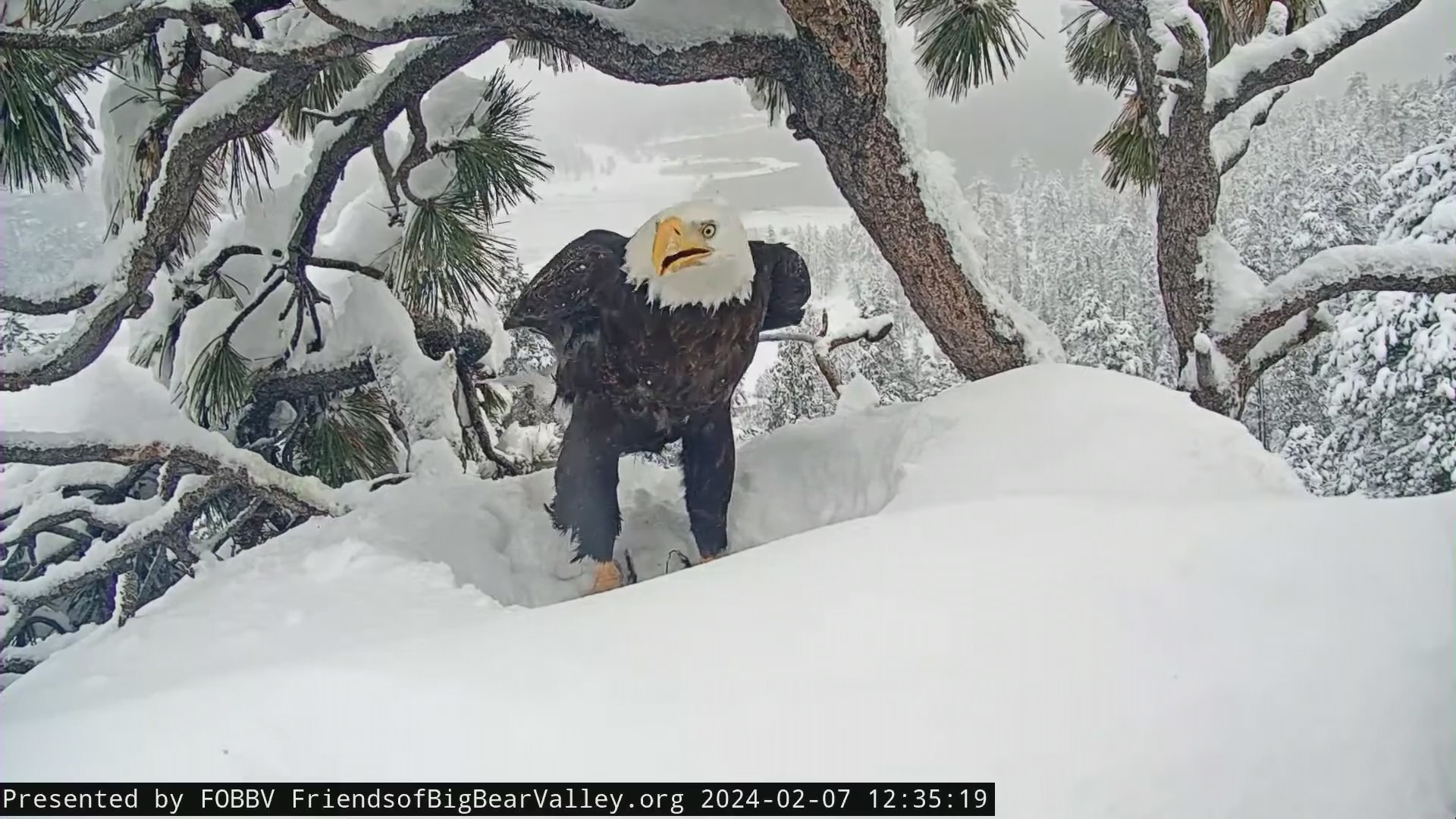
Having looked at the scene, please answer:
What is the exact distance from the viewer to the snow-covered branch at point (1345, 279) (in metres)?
1.75

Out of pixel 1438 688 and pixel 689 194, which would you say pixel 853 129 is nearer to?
pixel 689 194

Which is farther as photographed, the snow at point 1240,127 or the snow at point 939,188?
the snow at point 1240,127

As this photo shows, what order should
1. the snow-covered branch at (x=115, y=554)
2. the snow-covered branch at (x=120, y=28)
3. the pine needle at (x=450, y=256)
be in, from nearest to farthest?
1. the snow-covered branch at (x=120, y=28)
2. the snow-covered branch at (x=115, y=554)
3. the pine needle at (x=450, y=256)

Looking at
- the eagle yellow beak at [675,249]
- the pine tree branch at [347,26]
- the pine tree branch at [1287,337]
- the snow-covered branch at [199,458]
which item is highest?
the pine tree branch at [347,26]

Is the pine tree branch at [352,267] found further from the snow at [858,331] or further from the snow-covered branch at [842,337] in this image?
the snow at [858,331]

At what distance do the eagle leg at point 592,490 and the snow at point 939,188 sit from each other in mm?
821

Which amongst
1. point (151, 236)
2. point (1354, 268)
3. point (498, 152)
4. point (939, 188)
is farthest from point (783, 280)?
point (1354, 268)

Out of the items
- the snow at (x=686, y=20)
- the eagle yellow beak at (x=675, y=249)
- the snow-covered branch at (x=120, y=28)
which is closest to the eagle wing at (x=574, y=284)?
the eagle yellow beak at (x=675, y=249)

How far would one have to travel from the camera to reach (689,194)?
1581mm

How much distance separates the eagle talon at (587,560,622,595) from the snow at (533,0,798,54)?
901 millimetres

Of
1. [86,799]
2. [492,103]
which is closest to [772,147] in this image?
[492,103]

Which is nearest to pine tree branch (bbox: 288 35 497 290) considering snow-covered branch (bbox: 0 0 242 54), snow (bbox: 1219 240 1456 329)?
snow-covered branch (bbox: 0 0 242 54)

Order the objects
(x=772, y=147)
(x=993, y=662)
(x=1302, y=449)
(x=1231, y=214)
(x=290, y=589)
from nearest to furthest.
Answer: (x=993, y=662), (x=290, y=589), (x=772, y=147), (x=1231, y=214), (x=1302, y=449)

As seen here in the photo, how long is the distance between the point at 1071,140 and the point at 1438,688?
247cm
